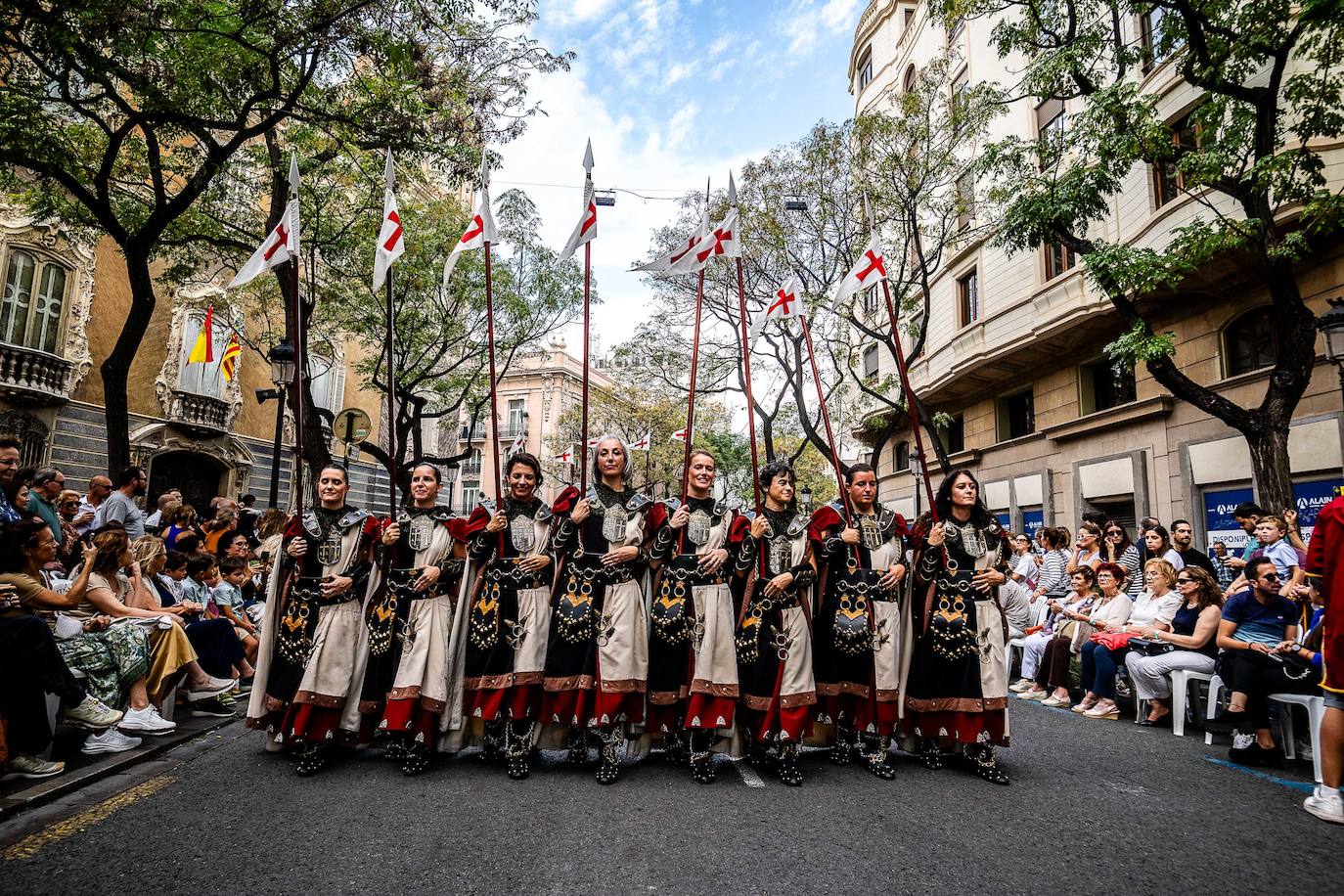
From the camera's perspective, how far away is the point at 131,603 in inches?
240

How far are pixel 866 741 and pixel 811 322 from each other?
13493mm

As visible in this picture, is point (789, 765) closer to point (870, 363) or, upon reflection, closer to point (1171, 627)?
point (1171, 627)

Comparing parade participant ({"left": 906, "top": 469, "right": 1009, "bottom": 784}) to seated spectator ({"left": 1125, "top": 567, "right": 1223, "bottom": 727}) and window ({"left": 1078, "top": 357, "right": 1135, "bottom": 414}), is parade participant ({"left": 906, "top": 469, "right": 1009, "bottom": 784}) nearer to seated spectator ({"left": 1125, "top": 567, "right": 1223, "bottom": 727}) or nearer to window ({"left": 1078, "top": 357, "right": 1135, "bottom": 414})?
seated spectator ({"left": 1125, "top": 567, "right": 1223, "bottom": 727})

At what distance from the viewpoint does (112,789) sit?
14.4 feet

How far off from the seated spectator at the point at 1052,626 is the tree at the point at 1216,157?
2.55m

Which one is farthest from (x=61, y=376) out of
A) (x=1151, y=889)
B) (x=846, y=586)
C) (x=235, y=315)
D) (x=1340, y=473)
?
(x=1340, y=473)

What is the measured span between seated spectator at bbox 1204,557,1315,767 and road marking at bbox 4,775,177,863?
24.0 ft

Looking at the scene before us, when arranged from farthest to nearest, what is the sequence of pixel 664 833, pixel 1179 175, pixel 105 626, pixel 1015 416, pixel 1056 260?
pixel 1015 416 < pixel 1056 260 < pixel 1179 175 < pixel 105 626 < pixel 664 833

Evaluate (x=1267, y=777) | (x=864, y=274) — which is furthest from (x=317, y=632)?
(x=1267, y=777)

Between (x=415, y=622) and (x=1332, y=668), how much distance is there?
17.4ft

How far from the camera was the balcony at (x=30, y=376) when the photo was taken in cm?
1482

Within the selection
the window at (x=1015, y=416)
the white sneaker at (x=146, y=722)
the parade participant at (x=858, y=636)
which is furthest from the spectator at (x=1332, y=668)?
the window at (x=1015, y=416)

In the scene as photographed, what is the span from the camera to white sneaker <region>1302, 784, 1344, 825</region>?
4.12m

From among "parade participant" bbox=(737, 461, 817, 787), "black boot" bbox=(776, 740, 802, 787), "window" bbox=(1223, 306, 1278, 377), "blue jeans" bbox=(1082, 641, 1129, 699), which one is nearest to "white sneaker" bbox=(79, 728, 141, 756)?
"parade participant" bbox=(737, 461, 817, 787)
